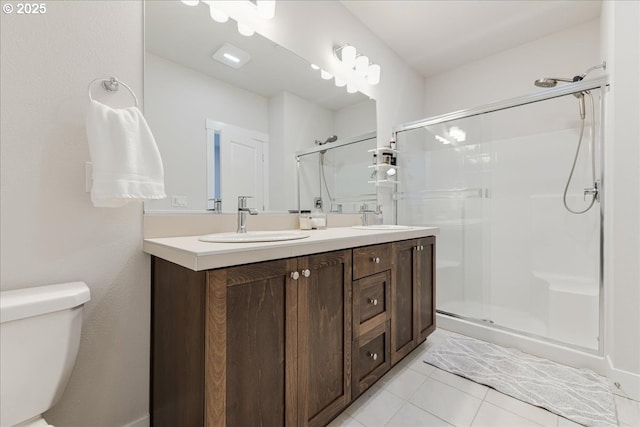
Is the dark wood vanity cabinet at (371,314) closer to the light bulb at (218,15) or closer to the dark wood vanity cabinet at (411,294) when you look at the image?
the dark wood vanity cabinet at (411,294)

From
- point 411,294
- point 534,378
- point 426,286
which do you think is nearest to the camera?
point 534,378

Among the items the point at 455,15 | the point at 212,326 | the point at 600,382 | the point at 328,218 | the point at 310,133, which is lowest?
the point at 600,382

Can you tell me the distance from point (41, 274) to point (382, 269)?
136cm

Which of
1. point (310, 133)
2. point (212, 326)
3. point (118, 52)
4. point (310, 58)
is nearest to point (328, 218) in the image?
point (310, 133)

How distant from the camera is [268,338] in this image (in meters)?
0.95

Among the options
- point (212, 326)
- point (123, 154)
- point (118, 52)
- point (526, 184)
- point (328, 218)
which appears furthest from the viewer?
point (526, 184)

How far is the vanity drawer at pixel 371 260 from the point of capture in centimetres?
129

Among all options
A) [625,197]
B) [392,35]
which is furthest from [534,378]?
[392,35]

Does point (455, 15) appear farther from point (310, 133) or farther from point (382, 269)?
point (382, 269)

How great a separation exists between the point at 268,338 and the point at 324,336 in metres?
0.28

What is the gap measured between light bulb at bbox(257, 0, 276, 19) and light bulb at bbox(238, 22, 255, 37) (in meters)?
0.12

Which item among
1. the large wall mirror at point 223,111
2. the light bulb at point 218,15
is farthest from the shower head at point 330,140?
the light bulb at point 218,15

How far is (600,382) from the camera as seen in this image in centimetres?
154

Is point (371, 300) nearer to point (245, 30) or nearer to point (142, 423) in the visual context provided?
point (142, 423)
